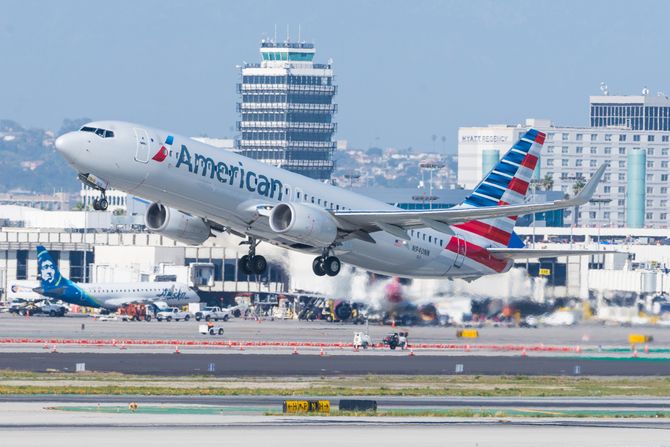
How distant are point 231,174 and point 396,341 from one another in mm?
29205

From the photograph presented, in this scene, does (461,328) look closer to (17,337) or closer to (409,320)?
(409,320)

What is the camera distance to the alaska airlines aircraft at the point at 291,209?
199ft

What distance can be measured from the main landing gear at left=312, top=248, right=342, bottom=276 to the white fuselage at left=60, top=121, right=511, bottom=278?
1.13m

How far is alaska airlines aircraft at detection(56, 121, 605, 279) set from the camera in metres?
60.7

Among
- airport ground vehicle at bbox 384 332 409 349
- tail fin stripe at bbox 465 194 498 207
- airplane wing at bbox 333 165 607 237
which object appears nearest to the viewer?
airplane wing at bbox 333 165 607 237

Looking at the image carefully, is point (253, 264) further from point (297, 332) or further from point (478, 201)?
point (297, 332)

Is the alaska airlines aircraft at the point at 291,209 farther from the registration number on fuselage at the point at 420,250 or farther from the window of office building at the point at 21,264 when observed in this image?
the window of office building at the point at 21,264

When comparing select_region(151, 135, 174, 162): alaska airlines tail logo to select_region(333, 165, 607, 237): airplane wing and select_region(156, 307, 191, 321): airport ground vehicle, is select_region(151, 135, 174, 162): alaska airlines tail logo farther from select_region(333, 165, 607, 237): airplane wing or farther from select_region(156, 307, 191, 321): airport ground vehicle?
select_region(156, 307, 191, 321): airport ground vehicle

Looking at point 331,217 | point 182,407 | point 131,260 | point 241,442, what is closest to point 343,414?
point 182,407

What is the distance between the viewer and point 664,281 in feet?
406

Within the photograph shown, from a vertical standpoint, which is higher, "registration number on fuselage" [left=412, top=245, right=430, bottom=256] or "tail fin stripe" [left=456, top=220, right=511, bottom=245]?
"tail fin stripe" [left=456, top=220, right=511, bottom=245]

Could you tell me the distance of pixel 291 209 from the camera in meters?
63.7

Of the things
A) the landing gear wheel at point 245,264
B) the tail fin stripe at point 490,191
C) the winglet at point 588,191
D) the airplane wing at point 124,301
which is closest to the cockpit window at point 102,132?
the landing gear wheel at point 245,264

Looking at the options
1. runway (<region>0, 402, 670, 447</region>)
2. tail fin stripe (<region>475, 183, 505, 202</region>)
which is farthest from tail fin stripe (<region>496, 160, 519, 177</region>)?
runway (<region>0, 402, 670, 447</region>)
